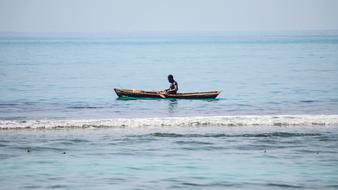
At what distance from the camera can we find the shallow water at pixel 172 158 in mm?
14594

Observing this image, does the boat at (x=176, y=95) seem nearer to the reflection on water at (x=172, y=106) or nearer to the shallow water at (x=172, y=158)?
the reflection on water at (x=172, y=106)

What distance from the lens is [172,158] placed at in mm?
17141

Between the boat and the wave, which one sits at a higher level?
the boat

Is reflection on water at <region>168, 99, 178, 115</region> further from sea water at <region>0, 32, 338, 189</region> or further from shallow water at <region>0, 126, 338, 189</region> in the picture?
shallow water at <region>0, 126, 338, 189</region>

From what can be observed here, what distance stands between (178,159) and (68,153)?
301 cm

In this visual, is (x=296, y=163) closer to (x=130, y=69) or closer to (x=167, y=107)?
(x=167, y=107)

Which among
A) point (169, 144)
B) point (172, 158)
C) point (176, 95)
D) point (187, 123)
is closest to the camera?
point (172, 158)

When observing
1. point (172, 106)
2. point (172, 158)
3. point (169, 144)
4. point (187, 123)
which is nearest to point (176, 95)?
point (172, 106)

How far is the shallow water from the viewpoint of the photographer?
14594mm

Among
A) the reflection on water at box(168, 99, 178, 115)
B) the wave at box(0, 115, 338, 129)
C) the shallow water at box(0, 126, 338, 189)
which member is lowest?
the shallow water at box(0, 126, 338, 189)

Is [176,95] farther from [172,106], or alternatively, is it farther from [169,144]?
[169,144]

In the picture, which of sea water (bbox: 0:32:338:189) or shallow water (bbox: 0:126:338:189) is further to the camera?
sea water (bbox: 0:32:338:189)

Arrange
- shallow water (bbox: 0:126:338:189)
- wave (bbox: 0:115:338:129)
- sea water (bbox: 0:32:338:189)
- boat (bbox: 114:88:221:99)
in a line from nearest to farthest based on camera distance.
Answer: shallow water (bbox: 0:126:338:189)
sea water (bbox: 0:32:338:189)
wave (bbox: 0:115:338:129)
boat (bbox: 114:88:221:99)

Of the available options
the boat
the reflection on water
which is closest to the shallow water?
the reflection on water
